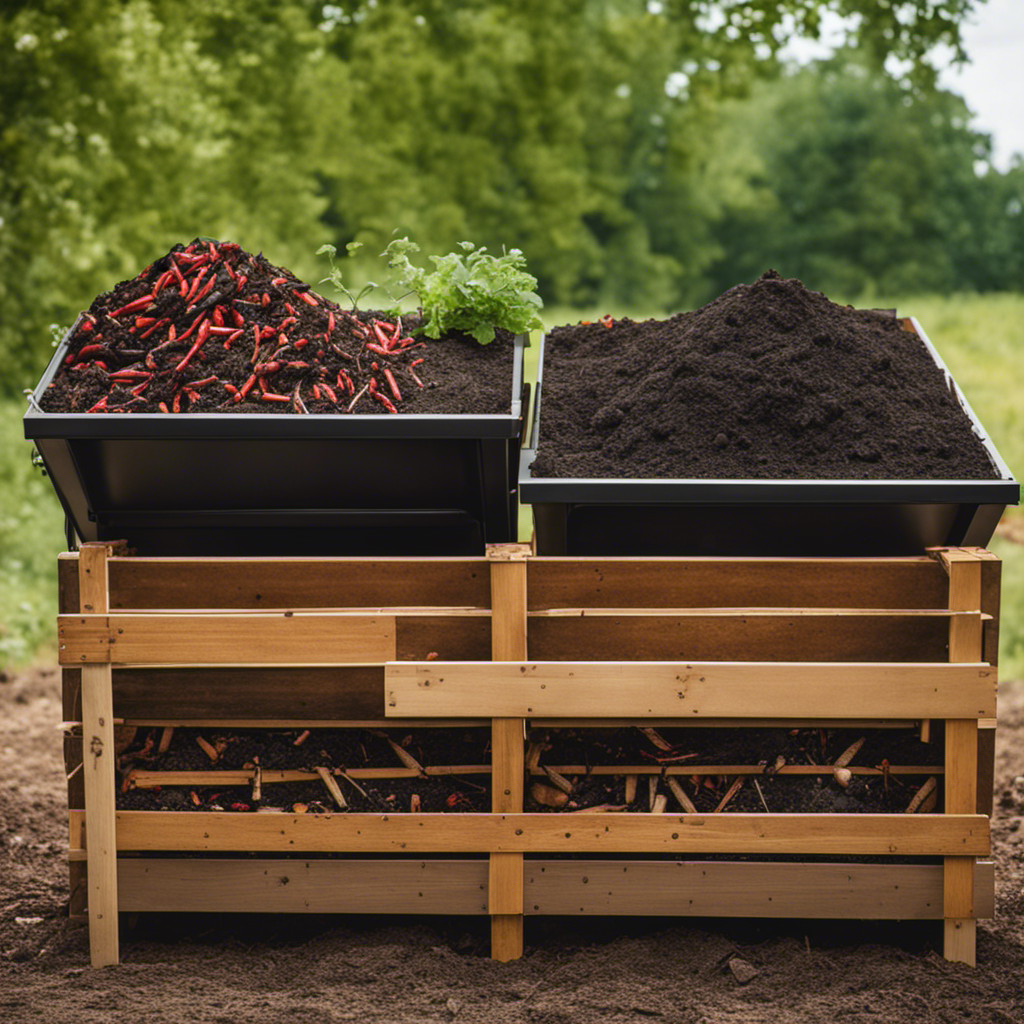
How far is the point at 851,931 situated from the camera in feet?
11.8

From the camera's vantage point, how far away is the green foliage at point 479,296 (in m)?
3.81

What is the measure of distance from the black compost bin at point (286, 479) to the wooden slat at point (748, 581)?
1.32 feet

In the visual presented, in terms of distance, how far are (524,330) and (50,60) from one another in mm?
8651

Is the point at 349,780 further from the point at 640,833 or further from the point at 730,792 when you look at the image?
the point at 730,792

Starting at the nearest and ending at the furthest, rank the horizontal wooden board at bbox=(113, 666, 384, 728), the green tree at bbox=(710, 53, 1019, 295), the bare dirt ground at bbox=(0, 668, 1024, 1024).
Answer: the bare dirt ground at bbox=(0, 668, 1024, 1024) → the horizontal wooden board at bbox=(113, 666, 384, 728) → the green tree at bbox=(710, 53, 1019, 295)

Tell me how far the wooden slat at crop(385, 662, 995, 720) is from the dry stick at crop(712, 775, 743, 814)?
1.10 ft

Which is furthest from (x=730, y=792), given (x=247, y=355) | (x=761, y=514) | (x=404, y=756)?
(x=247, y=355)

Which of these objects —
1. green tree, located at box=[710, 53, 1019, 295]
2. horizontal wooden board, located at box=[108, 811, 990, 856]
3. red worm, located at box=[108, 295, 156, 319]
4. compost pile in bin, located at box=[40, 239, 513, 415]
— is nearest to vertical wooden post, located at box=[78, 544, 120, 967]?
horizontal wooden board, located at box=[108, 811, 990, 856]

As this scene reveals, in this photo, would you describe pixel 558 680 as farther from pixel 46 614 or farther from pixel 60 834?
pixel 46 614

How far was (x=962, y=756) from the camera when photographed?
330 centimetres

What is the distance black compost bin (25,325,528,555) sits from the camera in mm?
3268

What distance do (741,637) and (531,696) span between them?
72 cm

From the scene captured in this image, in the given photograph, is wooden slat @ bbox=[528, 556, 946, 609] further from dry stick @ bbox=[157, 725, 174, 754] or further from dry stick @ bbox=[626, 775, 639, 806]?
dry stick @ bbox=[157, 725, 174, 754]

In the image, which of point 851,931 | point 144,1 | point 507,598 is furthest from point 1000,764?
point 144,1
